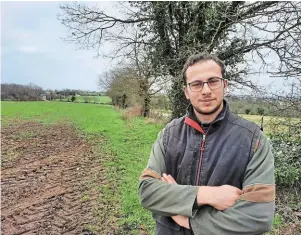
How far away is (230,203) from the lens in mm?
1903

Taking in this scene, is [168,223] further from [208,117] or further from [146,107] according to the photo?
[146,107]

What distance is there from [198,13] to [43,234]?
783 cm

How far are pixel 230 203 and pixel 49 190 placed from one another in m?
4.83

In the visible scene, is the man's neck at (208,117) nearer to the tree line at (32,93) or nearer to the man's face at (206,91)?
the man's face at (206,91)

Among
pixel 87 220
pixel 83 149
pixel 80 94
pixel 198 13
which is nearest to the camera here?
pixel 87 220

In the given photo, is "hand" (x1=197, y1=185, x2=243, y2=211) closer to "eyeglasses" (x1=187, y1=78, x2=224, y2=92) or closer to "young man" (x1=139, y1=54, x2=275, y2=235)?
"young man" (x1=139, y1=54, x2=275, y2=235)

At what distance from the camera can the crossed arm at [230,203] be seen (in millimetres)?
1846

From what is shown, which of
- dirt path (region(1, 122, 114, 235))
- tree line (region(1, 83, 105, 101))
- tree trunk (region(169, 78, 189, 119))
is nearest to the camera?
dirt path (region(1, 122, 114, 235))

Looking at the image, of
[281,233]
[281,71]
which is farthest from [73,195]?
[281,71]

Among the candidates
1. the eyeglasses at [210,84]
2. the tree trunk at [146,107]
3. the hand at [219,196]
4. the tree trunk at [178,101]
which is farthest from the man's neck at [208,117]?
the tree trunk at [146,107]

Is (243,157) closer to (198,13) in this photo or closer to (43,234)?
(43,234)

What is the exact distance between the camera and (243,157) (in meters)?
1.94

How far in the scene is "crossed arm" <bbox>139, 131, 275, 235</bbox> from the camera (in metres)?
1.85

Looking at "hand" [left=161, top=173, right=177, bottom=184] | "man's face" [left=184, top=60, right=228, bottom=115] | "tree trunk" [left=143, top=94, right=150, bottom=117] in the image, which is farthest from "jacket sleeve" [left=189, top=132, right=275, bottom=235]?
"tree trunk" [left=143, top=94, right=150, bottom=117]
